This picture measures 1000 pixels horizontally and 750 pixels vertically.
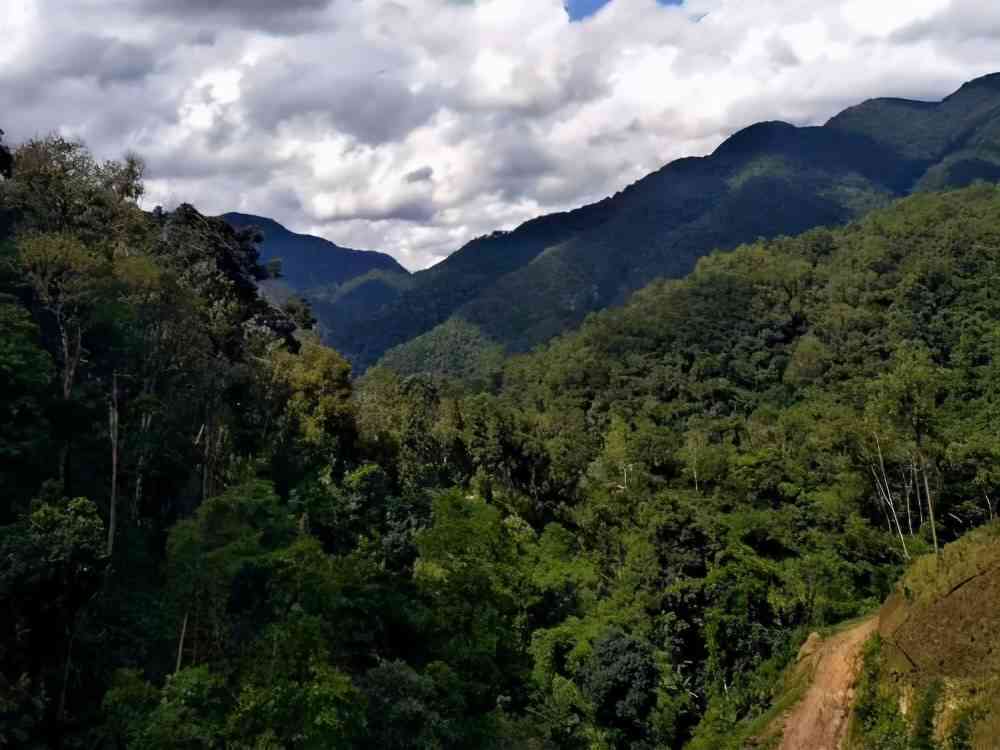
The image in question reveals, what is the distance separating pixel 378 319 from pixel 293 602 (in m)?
179

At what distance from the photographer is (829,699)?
2133 cm

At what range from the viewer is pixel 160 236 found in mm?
28266

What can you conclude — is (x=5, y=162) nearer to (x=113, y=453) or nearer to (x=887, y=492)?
(x=113, y=453)

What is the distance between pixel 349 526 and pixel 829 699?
15279mm

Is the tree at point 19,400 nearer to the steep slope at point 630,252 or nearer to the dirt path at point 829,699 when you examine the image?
the dirt path at point 829,699

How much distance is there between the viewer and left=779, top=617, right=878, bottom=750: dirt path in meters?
20.9

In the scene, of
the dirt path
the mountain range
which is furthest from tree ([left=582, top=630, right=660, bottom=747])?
the mountain range

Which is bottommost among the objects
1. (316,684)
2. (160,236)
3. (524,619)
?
(524,619)

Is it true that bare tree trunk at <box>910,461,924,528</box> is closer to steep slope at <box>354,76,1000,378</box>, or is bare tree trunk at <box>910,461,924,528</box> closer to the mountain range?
the mountain range

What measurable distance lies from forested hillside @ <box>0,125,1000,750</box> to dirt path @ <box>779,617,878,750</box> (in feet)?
7.50

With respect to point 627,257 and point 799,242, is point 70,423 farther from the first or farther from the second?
point 627,257

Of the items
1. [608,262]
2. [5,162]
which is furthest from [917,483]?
[608,262]

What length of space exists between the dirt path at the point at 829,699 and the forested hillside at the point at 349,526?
2285 millimetres

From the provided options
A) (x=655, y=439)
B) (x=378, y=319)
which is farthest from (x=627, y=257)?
(x=655, y=439)
